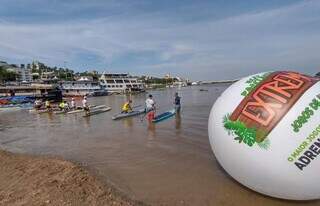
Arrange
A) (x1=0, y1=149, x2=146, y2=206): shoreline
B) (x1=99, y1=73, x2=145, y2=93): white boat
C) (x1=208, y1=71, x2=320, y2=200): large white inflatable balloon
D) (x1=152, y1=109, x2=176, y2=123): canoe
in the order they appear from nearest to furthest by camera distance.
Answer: (x1=208, y1=71, x2=320, y2=200): large white inflatable balloon → (x1=0, y1=149, x2=146, y2=206): shoreline → (x1=152, y1=109, x2=176, y2=123): canoe → (x1=99, y1=73, x2=145, y2=93): white boat

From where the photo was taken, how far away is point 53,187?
6570 millimetres

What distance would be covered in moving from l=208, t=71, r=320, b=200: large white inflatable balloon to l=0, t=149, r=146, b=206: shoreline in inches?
86.6

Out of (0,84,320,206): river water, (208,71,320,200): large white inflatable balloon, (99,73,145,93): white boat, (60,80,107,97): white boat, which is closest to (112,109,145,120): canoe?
(0,84,320,206): river water

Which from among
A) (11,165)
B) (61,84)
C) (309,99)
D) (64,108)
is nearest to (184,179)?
(309,99)

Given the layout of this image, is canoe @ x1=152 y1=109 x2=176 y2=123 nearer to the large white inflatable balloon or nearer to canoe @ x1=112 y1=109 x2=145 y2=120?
→ canoe @ x1=112 y1=109 x2=145 y2=120

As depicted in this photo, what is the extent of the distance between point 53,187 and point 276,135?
466cm

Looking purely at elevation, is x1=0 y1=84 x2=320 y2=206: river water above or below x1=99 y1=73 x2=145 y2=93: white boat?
below

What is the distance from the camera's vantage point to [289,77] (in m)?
5.63

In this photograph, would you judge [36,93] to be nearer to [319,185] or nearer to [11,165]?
[11,165]

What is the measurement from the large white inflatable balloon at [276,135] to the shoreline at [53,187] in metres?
2.20

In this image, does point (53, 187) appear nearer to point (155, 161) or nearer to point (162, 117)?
point (155, 161)

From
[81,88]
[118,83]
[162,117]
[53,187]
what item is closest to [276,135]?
[53,187]

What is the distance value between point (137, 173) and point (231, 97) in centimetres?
352

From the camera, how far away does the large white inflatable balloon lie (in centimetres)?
498
